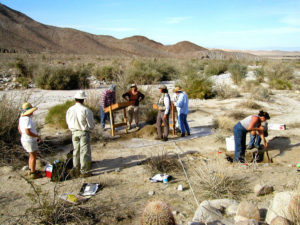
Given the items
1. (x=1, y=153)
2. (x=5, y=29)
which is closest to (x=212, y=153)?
(x=1, y=153)

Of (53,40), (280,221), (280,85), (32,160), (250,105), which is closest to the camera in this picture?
(280,221)

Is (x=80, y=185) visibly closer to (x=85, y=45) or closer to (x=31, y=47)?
(x=31, y=47)

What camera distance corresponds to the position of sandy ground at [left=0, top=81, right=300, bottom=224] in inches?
189

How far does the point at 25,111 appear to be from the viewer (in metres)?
5.69

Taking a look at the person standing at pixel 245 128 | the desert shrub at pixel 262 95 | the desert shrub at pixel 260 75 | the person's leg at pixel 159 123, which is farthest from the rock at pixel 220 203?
the desert shrub at pixel 260 75

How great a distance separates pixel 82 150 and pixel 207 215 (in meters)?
2.94

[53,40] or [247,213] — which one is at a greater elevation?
[53,40]

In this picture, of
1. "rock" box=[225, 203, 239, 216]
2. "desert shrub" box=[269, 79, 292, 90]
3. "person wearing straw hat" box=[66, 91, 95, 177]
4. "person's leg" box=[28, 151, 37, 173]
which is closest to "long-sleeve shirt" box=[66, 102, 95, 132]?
"person wearing straw hat" box=[66, 91, 95, 177]

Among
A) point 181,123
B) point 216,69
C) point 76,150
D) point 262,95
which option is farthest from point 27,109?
point 216,69

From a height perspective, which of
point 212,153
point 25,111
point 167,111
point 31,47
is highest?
point 31,47

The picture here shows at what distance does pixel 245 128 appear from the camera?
21.1 ft

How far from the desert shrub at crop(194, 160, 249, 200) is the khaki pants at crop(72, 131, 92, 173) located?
7.66ft

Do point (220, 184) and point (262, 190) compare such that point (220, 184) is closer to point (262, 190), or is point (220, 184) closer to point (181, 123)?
point (262, 190)

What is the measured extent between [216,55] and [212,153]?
79820 millimetres
